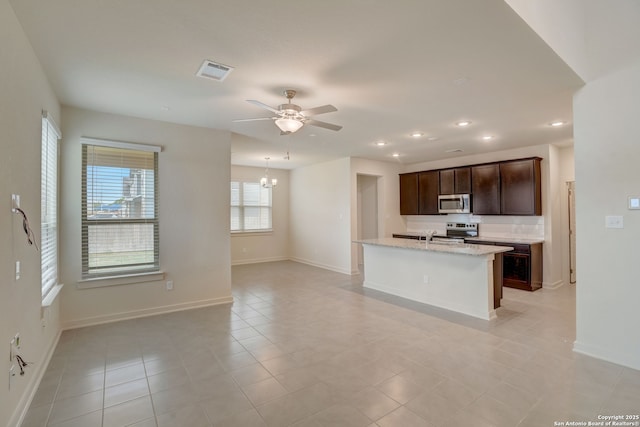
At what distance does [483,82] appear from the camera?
9.62ft

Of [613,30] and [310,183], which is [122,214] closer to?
[310,183]

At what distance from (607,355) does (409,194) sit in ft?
16.7

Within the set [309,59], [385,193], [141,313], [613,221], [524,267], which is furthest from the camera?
[385,193]

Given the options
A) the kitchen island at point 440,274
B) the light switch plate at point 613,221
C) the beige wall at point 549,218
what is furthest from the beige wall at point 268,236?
the light switch plate at point 613,221

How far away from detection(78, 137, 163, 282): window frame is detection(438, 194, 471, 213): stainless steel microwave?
564 cm

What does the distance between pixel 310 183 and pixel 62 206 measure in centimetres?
530

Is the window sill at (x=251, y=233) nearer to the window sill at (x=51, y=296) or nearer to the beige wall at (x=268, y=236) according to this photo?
the beige wall at (x=268, y=236)

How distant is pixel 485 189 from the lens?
6.11 meters

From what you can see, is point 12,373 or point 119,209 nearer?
point 12,373

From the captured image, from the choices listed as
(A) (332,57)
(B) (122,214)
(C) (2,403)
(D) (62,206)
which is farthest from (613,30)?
(D) (62,206)

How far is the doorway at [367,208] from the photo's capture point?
311 inches

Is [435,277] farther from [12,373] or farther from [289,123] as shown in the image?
[12,373]

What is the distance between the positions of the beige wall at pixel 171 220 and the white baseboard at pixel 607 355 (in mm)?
4363

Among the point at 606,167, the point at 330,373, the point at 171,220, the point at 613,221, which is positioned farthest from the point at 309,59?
the point at 613,221
